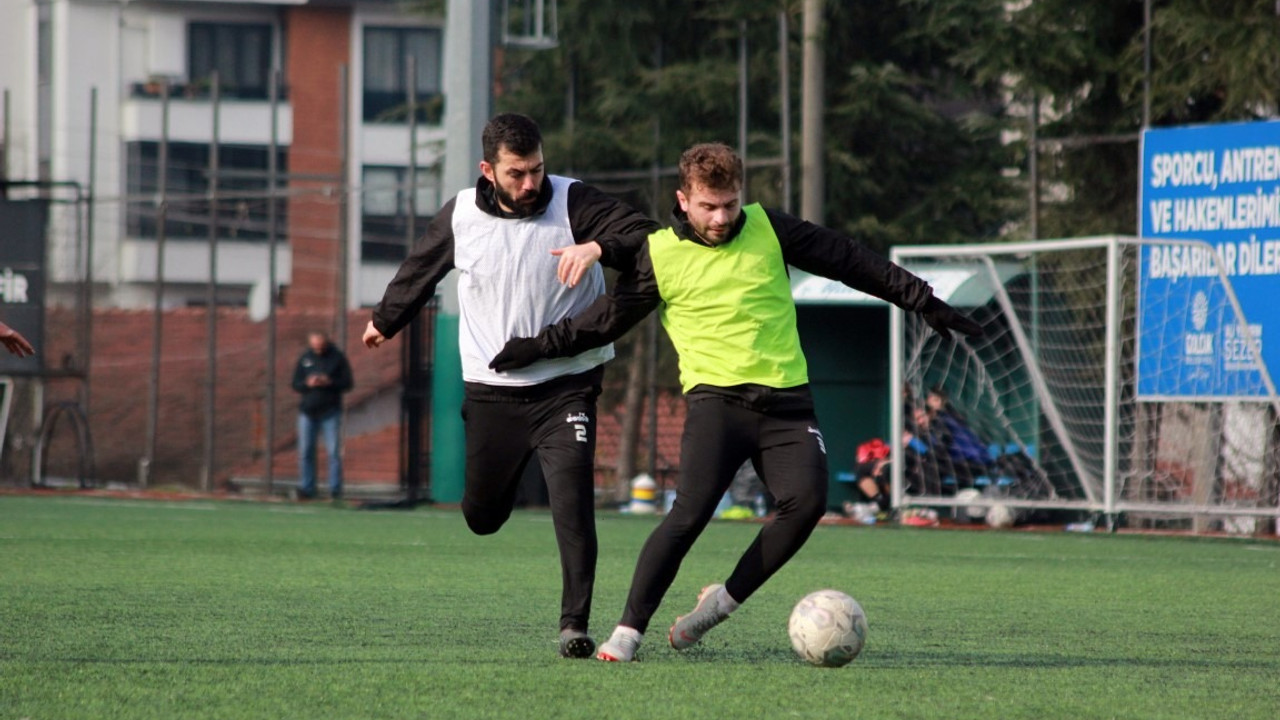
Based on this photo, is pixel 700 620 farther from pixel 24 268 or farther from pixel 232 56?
pixel 232 56

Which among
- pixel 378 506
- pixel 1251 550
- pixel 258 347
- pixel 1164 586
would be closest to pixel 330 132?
pixel 258 347

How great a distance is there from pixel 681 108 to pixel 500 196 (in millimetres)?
13953

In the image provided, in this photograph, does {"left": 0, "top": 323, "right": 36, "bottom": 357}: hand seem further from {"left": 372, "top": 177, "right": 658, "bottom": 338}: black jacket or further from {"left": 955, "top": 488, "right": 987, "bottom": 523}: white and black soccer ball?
{"left": 955, "top": 488, "right": 987, "bottom": 523}: white and black soccer ball

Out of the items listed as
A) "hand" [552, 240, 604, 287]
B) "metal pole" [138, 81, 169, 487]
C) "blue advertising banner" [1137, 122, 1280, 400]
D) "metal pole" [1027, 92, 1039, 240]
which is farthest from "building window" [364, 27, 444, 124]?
"hand" [552, 240, 604, 287]

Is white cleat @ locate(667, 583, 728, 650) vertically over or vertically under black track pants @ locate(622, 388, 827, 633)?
under

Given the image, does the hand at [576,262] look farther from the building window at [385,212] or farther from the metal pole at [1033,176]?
the building window at [385,212]

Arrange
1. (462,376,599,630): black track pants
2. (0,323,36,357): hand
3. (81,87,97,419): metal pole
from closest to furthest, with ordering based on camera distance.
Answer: (462,376,599,630): black track pants, (0,323,36,357): hand, (81,87,97,419): metal pole

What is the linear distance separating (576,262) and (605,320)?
9.0 inches

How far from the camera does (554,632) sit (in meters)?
7.07

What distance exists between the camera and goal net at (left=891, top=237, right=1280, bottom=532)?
14727 mm

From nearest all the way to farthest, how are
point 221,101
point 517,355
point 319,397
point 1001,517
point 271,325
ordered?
point 517,355
point 1001,517
point 319,397
point 271,325
point 221,101

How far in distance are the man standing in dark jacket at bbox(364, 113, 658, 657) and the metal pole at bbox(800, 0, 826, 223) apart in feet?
35.9

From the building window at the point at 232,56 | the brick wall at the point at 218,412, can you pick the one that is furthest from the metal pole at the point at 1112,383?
the building window at the point at 232,56

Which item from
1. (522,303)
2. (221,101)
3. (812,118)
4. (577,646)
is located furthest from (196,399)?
(221,101)
